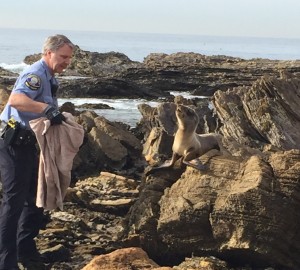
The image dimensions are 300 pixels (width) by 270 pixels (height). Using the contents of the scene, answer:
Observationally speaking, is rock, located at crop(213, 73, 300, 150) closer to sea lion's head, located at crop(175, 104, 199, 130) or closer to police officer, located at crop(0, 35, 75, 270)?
sea lion's head, located at crop(175, 104, 199, 130)

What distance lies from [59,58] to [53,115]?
555mm

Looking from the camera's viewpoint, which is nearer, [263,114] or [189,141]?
[189,141]

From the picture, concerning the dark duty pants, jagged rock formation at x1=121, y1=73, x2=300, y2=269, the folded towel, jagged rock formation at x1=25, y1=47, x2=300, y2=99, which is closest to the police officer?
the dark duty pants

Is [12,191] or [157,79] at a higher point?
[12,191]

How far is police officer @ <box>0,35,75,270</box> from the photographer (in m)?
5.81

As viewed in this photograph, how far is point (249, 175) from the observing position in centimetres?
684

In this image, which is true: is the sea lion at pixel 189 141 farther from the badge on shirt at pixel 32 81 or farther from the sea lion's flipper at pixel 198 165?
the badge on shirt at pixel 32 81

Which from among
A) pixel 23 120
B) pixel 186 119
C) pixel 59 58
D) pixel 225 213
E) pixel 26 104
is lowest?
pixel 225 213

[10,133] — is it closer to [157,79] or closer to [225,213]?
[225,213]

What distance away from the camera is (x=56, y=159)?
614cm

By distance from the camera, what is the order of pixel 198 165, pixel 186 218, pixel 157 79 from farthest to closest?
pixel 157 79, pixel 198 165, pixel 186 218

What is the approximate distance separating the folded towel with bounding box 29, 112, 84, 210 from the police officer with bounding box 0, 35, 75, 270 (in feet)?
0.40

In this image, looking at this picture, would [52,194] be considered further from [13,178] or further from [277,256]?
[277,256]

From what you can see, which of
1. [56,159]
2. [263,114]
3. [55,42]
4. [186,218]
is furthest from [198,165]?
[263,114]
